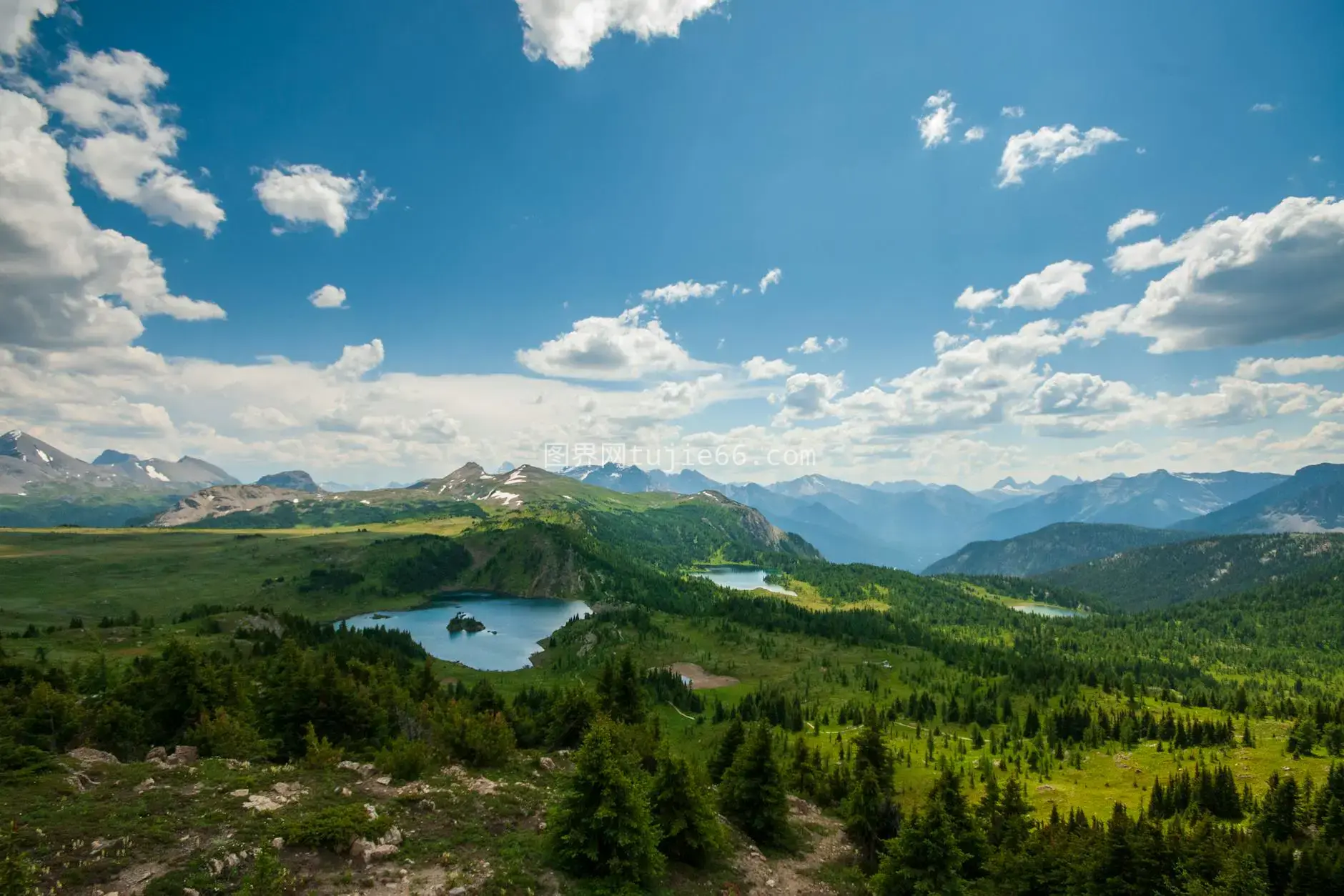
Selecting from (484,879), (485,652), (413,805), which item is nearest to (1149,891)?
(484,879)

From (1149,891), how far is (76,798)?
63.0 meters

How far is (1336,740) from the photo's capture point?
277 ft

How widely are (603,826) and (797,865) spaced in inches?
1026

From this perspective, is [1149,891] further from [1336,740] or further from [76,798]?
[1336,740]

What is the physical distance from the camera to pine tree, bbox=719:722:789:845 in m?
52.7

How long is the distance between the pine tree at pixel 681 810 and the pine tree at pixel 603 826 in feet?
22.1

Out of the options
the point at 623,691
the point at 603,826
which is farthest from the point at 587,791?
the point at 623,691

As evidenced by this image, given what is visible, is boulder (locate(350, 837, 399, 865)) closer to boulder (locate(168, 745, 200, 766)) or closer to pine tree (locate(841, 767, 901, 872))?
boulder (locate(168, 745, 200, 766))

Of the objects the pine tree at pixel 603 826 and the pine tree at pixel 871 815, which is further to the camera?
the pine tree at pixel 871 815

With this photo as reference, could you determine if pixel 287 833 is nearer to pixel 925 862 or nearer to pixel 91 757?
pixel 91 757

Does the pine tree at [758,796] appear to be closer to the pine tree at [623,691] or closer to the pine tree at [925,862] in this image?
the pine tree at [925,862]

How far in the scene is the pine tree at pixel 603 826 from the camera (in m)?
33.5

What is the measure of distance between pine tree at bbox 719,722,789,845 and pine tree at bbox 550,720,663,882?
66.3 ft

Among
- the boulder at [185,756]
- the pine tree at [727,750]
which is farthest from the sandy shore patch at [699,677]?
the boulder at [185,756]
